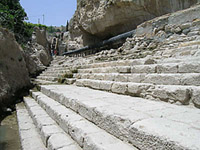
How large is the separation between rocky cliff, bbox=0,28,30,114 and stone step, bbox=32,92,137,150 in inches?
136

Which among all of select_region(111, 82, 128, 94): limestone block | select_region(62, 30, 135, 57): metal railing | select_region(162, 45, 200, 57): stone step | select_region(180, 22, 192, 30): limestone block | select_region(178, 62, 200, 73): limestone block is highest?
select_region(62, 30, 135, 57): metal railing

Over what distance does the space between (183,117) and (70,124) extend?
1.43 m

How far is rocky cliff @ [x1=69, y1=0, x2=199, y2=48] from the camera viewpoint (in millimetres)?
9906

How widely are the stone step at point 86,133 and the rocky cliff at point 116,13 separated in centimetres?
934

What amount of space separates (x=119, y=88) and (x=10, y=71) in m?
4.52

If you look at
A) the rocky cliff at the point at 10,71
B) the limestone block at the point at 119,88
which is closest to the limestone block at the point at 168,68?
the limestone block at the point at 119,88

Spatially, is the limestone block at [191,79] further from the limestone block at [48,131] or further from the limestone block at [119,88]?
the limestone block at [48,131]

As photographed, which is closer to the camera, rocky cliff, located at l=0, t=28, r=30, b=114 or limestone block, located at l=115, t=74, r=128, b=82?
limestone block, located at l=115, t=74, r=128, b=82

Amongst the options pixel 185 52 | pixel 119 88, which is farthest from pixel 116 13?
pixel 119 88

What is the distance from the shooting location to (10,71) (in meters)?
5.88

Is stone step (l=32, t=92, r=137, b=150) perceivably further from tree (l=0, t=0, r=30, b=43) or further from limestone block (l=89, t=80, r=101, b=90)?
tree (l=0, t=0, r=30, b=43)

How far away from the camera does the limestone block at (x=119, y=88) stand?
3.26m

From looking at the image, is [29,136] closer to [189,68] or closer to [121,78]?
[121,78]

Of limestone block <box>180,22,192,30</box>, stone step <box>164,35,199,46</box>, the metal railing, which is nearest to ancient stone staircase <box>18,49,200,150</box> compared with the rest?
stone step <box>164,35,199,46</box>
